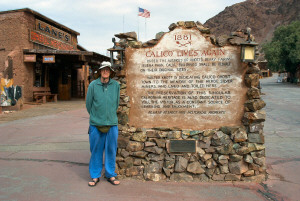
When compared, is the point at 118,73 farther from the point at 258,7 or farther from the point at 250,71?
the point at 258,7

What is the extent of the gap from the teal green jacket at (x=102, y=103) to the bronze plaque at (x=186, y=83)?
41 centimetres

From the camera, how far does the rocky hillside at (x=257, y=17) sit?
3760 inches

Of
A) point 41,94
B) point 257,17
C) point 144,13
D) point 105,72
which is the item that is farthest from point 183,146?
point 257,17

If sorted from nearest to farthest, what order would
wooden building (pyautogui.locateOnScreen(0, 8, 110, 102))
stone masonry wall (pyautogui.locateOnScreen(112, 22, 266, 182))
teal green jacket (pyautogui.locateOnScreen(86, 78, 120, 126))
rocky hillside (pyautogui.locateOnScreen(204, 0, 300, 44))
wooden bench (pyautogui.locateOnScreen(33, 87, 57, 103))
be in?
1. teal green jacket (pyautogui.locateOnScreen(86, 78, 120, 126))
2. stone masonry wall (pyautogui.locateOnScreen(112, 22, 266, 182))
3. wooden building (pyautogui.locateOnScreen(0, 8, 110, 102))
4. wooden bench (pyautogui.locateOnScreen(33, 87, 57, 103))
5. rocky hillside (pyautogui.locateOnScreen(204, 0, 300, 44))

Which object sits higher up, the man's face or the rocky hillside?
the rocky hillside

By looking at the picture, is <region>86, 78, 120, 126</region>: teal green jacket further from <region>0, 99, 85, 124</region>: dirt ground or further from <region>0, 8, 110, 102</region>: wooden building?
<region>0, 8, 110, 102</region>: wooden building

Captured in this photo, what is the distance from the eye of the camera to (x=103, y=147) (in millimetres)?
3568

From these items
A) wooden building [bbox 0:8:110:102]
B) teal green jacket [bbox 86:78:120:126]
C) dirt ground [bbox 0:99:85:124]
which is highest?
wooden building [bbox 0:8:110:102]

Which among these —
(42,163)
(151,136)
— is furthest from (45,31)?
(151,136)

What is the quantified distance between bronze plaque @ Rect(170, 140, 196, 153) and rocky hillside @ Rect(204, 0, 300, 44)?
101 m

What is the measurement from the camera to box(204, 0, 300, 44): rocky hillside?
95.5 m

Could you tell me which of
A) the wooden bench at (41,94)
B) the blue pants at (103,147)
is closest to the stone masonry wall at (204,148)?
the blue pants at (103,147)

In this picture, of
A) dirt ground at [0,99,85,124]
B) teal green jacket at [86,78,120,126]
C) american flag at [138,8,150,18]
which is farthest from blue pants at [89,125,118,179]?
american flag at [138,8,150,18]

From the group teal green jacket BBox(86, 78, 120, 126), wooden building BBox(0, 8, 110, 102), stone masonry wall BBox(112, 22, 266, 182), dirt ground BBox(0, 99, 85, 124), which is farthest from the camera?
wooden building BBox(0, 8, 110, 102)
